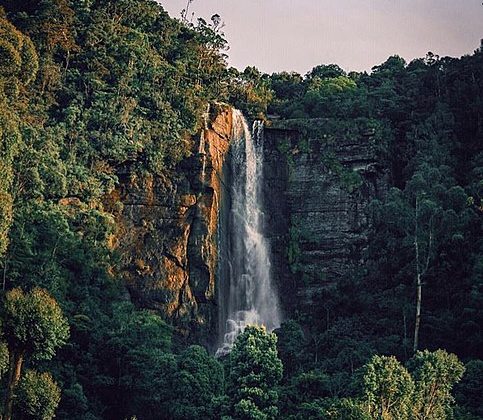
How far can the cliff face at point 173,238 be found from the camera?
3869cm

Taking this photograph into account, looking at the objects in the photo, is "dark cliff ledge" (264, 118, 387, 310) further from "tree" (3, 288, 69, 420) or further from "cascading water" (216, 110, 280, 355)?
"tree" (3, 288, 69, 420)

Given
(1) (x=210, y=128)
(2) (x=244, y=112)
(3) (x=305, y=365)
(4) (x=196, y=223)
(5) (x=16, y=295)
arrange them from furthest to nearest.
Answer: (2) (x=244, y=112) → (1) (x=210, y=128) → (4) (x=196, y=223) → (3) (x=305, y=365) → (5) (x=16, y=295)

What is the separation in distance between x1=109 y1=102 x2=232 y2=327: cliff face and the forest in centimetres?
72

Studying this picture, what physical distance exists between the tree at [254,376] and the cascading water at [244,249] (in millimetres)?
9447

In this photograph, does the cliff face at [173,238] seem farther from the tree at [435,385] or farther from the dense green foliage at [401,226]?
the tree at [435,385]

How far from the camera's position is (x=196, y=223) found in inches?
1583

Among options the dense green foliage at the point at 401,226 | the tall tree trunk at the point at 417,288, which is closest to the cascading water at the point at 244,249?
the dense green foliage at the point at 401,226

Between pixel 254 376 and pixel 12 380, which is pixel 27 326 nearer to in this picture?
pixel 12 380

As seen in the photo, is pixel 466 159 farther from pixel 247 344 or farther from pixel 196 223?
pixel 247 344

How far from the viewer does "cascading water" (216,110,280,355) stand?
134 ft

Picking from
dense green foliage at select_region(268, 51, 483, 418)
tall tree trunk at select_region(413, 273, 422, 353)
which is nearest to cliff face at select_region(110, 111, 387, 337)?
dense green foliage at select_region(268, 51, 483, 418)

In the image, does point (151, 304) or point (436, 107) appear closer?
point (151, 304)

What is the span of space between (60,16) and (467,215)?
21.4 meters

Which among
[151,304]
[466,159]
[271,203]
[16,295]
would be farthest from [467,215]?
[16,295]
